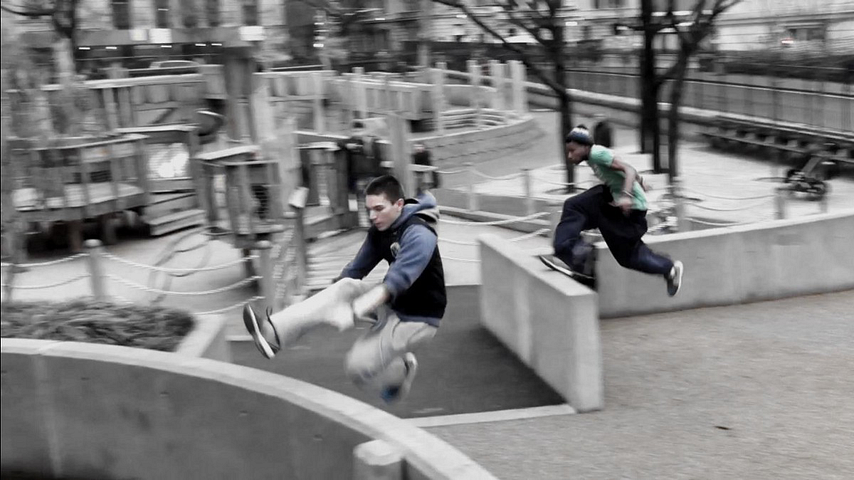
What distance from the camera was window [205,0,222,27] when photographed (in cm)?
2023

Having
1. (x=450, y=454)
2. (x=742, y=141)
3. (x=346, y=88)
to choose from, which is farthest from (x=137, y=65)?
(x=450, y=454)

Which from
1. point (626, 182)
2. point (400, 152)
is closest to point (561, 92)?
point (400, 152)

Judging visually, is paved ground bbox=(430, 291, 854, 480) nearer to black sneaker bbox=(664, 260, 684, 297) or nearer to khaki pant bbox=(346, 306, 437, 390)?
black sneaker bbox=(664, 260, 684, 297)

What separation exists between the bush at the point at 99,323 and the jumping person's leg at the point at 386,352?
113 centimetres

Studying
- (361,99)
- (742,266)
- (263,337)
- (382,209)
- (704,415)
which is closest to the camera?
(263,337)

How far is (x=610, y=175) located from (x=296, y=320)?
420 centimetres

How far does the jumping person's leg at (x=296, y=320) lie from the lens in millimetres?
5836

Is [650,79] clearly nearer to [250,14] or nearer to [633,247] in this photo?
[250,14]

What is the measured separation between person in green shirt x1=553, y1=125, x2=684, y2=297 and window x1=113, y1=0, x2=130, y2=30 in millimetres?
30768

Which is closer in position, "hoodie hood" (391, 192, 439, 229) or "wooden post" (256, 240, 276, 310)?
"hoodie hood" (391, 192, 439, 229)

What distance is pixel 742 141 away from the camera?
2666 centimetres

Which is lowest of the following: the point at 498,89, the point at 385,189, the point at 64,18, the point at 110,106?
the point at 498,89

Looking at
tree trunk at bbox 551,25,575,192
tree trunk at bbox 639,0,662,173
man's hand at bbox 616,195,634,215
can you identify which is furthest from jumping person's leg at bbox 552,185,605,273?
tree trunk at bbox 639,0,662,173

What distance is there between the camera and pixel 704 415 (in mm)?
7289
